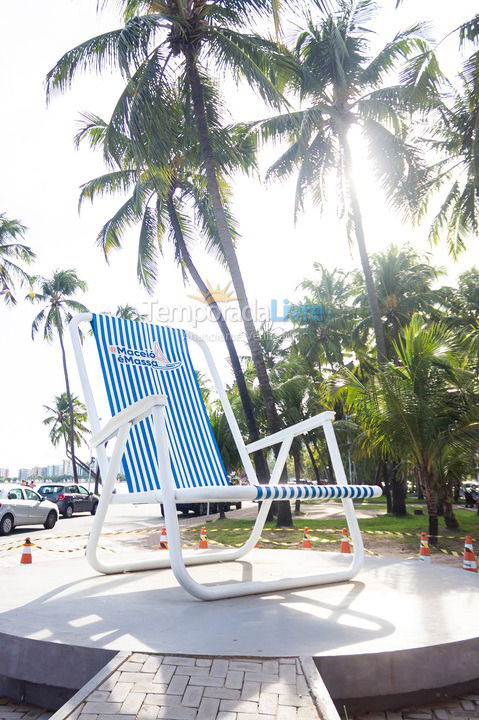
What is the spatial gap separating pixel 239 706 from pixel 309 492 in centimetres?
157

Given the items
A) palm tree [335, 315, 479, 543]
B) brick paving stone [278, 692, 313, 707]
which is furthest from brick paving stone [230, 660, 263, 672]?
palm tree [335, 315, 479, 543]

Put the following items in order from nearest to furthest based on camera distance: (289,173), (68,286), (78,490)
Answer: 1. (289,173)
2. (78,490)
3. (68,286)

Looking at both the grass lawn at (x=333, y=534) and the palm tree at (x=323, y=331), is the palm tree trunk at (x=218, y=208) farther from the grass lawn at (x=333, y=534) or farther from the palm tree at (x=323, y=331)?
the palm tree at (x=323, y=331)

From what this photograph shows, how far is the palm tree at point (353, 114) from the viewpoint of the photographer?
14133 millimetres

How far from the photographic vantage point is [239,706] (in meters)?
1.83

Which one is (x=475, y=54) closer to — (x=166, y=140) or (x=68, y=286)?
(x=166, y=140)

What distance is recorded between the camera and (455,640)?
2.41m

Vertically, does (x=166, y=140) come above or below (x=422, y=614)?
above

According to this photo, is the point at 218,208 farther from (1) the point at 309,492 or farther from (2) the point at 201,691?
(2) the point at 201,691

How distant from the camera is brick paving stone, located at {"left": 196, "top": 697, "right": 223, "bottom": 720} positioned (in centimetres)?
177

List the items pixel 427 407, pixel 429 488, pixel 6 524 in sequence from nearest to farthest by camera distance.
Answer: pixel 427 407, pixel 429 488, pixel 6 524

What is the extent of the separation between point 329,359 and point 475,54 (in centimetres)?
2161

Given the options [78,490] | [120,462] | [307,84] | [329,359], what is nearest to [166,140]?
[307,84]

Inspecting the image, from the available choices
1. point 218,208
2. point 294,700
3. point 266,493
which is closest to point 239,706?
point 294,700
